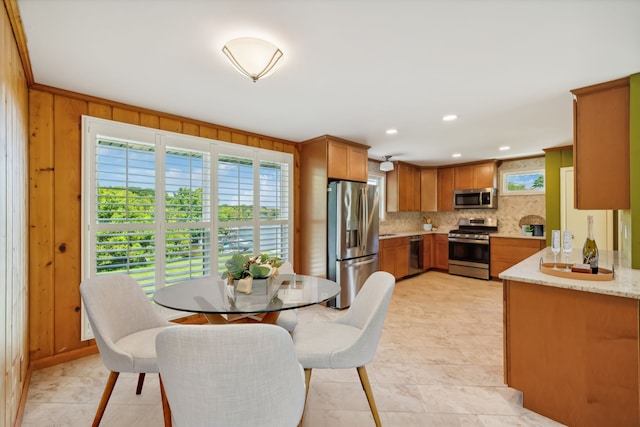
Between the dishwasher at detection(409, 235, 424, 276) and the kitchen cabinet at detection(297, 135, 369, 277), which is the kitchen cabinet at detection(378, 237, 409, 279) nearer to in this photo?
the dishwasher at detection(409, 235, 424, 276)

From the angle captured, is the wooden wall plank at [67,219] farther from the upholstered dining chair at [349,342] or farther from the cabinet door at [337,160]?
the cabinet door at [337,160]

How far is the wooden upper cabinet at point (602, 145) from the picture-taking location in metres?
2.17

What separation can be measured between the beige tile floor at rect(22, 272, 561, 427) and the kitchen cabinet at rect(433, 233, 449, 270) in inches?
115

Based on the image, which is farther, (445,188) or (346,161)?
(445,188)

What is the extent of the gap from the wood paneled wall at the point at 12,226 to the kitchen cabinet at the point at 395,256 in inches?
165

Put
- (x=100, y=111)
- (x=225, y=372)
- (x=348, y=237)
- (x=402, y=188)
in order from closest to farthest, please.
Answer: (x=225, y=372)
(x=100, y=111)
(x=348, y=237)
(x=402, y=188)

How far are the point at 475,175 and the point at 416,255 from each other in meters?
1.99

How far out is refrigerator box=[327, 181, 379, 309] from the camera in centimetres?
377

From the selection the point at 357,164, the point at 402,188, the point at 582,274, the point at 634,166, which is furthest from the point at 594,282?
the point at 402,188

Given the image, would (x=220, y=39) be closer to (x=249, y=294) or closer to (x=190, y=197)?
(x=249, y=294)

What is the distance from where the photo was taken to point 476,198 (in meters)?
5.67

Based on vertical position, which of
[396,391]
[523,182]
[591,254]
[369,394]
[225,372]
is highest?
[523,182]

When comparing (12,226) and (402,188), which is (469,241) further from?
(12,226)

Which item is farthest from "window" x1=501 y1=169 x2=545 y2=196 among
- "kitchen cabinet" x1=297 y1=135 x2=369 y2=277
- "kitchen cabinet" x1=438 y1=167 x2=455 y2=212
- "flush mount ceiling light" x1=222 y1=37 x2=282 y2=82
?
"flush mount ceiling light" x1=222 y1=37 x2=282 y2=82
